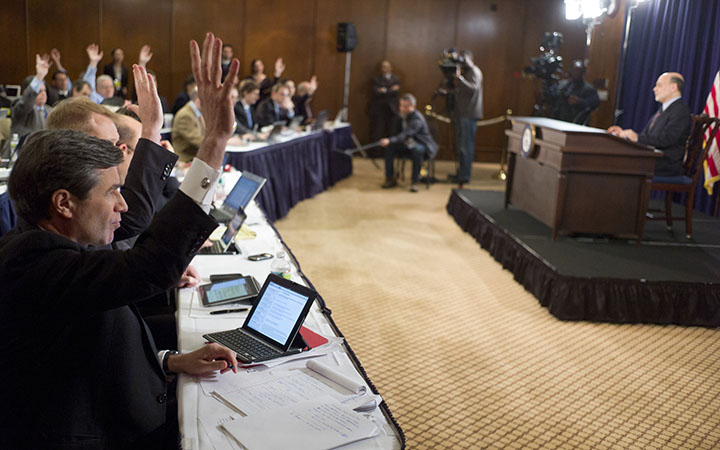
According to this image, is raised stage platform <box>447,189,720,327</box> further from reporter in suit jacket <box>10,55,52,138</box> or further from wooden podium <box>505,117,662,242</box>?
reporter in suit jacket <box>10,55,52,138</box>

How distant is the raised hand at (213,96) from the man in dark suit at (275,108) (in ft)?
22.9

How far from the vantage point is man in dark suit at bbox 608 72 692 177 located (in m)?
5.11

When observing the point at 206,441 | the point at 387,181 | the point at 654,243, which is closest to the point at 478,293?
the point at 654,243

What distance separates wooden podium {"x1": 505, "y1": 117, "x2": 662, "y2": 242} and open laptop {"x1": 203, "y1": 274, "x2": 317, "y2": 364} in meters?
3.19

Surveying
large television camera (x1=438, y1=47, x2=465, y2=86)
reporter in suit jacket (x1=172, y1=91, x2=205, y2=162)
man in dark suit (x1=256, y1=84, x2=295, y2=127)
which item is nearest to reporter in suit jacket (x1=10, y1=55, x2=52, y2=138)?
reporter in suit jacket (x1=172, y1=91, x2=205, y2=162)

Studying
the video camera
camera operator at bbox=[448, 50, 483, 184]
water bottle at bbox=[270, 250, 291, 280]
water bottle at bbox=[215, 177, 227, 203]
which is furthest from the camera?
camera operator at bbox=[448, 50, 483, 184]

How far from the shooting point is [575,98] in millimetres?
7289

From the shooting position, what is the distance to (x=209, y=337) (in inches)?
74.5

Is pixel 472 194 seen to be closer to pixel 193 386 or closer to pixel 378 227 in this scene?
pixel 378 227

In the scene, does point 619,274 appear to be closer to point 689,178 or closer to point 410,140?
point 689,178

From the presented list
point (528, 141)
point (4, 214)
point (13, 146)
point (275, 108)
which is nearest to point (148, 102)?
point (4, 214)

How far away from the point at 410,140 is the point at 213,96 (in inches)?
284

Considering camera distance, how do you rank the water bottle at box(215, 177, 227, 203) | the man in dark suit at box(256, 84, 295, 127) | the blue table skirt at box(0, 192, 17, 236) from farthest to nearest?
the man in dark suit at box(256, 84, 295, 127) < the water bottle at box(215, 177, 227, 203) < the blue table skirt at box(0, 192, 17, 236)

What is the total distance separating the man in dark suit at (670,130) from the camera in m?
5.11
